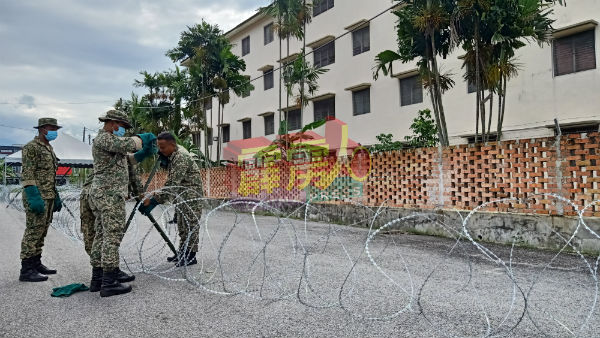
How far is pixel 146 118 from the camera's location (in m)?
24.0

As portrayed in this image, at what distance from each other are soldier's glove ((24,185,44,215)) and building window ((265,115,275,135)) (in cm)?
1875

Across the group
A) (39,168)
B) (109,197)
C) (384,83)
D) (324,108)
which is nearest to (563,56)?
(384,83)

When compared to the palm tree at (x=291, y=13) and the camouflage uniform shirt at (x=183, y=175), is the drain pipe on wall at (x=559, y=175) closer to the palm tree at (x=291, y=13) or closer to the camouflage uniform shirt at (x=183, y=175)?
the camouflage uniform shirt at (x=183, y=175)

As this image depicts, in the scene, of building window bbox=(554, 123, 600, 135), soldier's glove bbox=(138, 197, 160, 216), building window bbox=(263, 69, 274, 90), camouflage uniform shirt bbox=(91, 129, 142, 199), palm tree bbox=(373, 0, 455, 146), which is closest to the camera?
camouflage uniform shirt bbox=(91, 129, 142, 199)

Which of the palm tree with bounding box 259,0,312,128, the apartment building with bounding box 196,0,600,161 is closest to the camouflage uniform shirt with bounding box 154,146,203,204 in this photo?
the apartment building with bounding box 196,0,600,161

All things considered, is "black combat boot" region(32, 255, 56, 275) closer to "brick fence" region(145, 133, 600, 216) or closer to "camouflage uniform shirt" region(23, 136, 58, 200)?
"camouflage uniform shirt" region(23, 136, 58, 200)

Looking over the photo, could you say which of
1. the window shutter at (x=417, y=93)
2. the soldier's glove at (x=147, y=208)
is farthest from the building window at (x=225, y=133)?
the soldier's glove at (x=147, y=208)

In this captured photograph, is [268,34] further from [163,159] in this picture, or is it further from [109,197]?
[109,197]

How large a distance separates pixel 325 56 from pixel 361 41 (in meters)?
2.35

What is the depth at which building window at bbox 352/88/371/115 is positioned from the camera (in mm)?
18069

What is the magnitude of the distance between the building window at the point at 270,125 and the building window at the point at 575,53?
14414 mm

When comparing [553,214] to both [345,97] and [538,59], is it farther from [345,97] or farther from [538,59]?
[345,97]

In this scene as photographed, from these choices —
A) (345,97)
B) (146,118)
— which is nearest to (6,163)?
(146,118)

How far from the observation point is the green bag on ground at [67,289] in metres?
4.07
